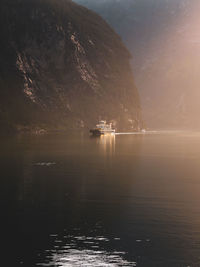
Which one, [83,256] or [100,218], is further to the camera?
[100,218]

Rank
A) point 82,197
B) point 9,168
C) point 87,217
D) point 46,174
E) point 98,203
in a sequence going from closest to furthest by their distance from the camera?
point 87,217, point 98,203, point 82,197, point 46,174, point 9,168

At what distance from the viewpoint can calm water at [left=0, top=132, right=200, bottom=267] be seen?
21047 mm

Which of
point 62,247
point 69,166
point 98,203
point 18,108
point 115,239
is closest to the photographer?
point 62,247

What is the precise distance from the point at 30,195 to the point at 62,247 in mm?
14865

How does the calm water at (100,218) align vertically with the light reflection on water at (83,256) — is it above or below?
above

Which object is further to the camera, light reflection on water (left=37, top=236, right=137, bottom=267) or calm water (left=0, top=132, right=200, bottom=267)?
calm water (left=0, top=132, right=200, bottom=267)

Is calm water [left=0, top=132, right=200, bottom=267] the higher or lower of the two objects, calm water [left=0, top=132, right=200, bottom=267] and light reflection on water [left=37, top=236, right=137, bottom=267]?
the higher

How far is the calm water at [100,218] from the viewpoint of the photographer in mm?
21047

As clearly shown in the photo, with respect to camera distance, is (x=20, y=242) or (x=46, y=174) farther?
(x=46, y=174)

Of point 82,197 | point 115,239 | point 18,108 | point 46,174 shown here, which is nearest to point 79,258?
point 115,239

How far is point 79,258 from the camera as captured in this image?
20641 mm

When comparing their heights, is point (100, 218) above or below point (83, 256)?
above

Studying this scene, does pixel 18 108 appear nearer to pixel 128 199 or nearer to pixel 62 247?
pixel 128 199

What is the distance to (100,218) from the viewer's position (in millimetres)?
28328
